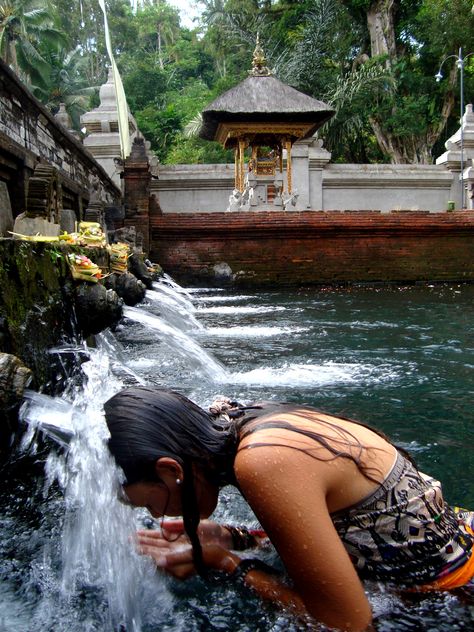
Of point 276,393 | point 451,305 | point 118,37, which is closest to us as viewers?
point 276,393

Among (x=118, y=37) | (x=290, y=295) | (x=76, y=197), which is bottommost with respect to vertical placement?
(x=290, y=295)

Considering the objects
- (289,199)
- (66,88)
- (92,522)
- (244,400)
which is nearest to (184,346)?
(244,400)

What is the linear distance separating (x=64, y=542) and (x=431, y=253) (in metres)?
12.0

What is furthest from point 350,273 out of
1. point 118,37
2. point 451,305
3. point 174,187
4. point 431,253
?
point 118,37

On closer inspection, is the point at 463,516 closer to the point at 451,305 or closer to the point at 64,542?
the point at 64,542

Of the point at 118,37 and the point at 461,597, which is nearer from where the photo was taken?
the point at 461,597

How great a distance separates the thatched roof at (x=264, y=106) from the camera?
59.2ft

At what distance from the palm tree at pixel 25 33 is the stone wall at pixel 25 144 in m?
19.3

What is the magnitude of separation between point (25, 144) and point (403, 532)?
6.76 m

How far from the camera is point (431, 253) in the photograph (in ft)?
42.9

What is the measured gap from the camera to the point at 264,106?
18.2 meters

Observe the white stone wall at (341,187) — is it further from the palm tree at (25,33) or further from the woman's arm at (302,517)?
the woman's arm at (302,517)

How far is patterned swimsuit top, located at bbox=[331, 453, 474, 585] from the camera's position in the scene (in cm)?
163

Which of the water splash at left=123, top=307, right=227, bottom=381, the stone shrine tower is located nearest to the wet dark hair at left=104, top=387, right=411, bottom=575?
the water splash at left=123, top=307, right=227, bottom=381
